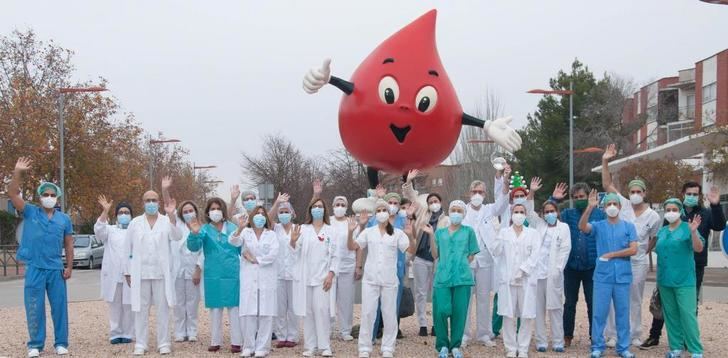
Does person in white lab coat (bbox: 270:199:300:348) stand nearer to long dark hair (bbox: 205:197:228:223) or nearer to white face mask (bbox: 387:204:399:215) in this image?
long dark hair (bbox: 205:197:228:223)

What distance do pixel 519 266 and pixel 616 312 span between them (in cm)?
113

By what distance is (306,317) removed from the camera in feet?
32.4

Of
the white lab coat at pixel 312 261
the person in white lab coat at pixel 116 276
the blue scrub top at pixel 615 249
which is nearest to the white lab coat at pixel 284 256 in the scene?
the white lab coat at pixel 312 261

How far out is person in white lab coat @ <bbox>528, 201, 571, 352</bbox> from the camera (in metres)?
10.0

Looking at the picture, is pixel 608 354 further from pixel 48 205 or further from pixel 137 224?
pixel 48 205

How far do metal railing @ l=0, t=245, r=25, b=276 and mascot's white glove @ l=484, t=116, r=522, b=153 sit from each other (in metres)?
19.6

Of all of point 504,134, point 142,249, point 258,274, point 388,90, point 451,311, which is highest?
point 388,90

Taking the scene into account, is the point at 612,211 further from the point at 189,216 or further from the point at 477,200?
the point at 189,216

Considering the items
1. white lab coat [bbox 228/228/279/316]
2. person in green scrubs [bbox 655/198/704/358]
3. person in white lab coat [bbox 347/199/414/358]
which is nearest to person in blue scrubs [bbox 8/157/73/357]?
white lab coat [bbox 228/228/279/316]

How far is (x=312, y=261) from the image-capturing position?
9867 millimetres

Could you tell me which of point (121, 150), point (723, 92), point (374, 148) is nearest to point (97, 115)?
point (121, 150)

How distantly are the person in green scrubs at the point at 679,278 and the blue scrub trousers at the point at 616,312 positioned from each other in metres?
0.42

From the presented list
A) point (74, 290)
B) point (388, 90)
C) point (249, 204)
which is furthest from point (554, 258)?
point (74, 290)

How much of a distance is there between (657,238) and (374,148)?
4103 mm
